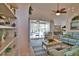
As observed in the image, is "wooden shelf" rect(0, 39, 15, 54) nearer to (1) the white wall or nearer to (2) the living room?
(1) the white wall

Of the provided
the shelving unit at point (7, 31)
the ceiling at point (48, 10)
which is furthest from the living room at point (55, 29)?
the shelving unit at point (7, 31)

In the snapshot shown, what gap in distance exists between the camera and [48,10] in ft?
6.95

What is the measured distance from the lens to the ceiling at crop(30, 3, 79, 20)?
2.11 metres

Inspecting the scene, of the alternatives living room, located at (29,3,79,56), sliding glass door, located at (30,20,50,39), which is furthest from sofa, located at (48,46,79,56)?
sliding glass door, located at (30,20,50,39)

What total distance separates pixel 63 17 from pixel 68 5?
Result: 0.57 feet

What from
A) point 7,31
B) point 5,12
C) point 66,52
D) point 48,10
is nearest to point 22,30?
point 7,31

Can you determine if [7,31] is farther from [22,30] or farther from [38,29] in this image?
[38,29]

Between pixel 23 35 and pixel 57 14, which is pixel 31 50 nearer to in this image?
pixel 23 35

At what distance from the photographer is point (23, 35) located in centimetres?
212

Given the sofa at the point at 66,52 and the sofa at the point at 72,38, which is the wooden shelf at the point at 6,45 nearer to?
the sofa at the point at 66,52

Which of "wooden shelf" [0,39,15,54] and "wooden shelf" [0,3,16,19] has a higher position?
"wooden shelf" [0,3,16,19]

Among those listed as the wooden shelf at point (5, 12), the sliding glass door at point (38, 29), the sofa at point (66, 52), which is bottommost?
the sofa at point (66, 52)

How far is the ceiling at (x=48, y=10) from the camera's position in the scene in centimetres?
211

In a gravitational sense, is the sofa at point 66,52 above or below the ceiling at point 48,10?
below
